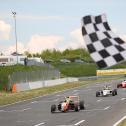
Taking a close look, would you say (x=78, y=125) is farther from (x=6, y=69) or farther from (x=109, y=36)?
(x=6, y=69)

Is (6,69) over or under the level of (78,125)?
over

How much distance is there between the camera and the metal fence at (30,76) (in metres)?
63.2

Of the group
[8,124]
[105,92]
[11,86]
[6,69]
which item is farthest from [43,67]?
[8,124]

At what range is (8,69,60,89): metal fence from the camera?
6323cm

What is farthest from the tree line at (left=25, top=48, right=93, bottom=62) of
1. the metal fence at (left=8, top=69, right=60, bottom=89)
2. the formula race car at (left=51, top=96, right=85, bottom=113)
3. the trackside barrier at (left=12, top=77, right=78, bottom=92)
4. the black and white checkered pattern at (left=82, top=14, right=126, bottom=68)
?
the metal fence at (left=8, top=69, right=60, bottom=89)

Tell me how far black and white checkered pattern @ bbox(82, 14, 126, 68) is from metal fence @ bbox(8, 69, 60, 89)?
58582mm

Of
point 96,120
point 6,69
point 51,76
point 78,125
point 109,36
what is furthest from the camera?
point 51,76

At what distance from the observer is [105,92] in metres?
44.7

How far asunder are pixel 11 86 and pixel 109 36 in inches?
2332

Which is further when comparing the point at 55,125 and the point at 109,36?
the point at 55,125

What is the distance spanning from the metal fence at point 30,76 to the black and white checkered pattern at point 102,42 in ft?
192

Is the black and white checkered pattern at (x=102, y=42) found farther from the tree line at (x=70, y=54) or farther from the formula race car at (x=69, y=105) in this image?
the formula race car at (x=69, y=105)

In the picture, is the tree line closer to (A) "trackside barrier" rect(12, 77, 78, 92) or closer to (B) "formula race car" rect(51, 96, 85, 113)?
(B) "formula race car" rect(51, 96, 85, 113)

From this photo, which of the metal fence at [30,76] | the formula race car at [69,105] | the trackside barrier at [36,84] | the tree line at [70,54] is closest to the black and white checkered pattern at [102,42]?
the tree line at [70,54]
